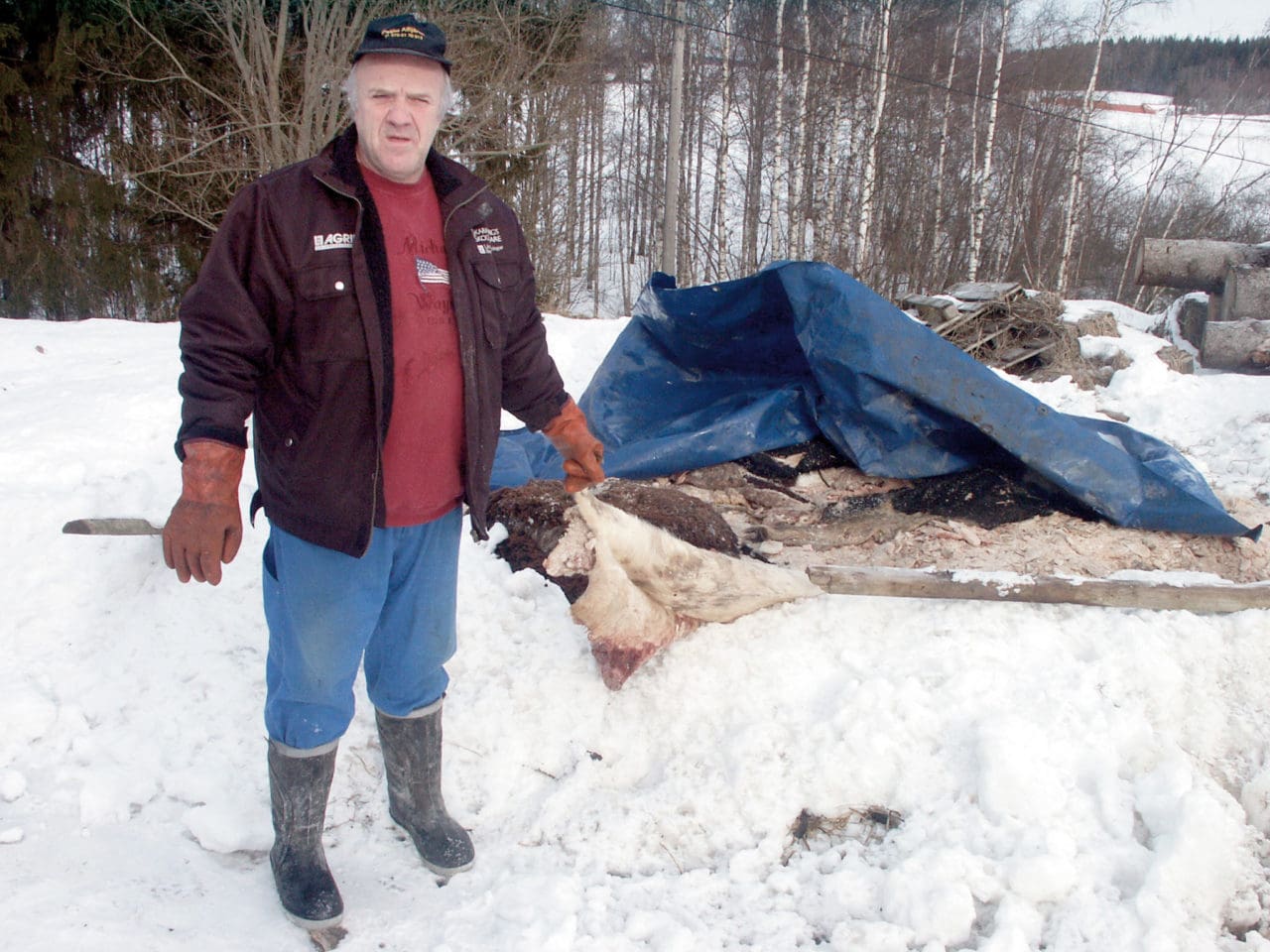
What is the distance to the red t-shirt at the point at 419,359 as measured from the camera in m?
1.64

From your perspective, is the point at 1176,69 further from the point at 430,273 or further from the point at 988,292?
the point at 430,273

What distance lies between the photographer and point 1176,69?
2956 centimetres

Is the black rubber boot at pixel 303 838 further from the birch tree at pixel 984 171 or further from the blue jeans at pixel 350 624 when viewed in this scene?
the birch tree at pixel 984 171

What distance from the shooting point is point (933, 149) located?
17031mm

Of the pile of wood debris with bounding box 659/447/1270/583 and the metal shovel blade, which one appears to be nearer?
the metal shovel blade

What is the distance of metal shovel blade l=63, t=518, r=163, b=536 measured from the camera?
2666 millimetres

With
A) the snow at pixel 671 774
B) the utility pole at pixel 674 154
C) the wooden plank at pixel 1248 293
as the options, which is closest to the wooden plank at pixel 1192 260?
the wooden plank at pixel 1248 293

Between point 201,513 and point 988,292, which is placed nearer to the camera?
point 201,513

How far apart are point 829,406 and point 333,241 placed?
2.72m

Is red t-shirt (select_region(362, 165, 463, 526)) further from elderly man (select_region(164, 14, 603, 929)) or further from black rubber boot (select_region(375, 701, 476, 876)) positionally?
black rubber boot (select_region(375, 701, 476, 876))

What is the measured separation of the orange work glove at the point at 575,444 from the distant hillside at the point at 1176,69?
1771cm

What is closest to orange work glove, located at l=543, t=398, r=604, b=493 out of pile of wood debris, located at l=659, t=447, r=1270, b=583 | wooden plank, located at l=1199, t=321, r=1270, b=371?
pile of wood debris, located at l=659, t=447, r=1270, b=583

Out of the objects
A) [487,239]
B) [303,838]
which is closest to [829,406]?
[487,239]

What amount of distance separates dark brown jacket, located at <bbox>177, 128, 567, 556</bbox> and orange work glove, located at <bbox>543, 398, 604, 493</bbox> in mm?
374
